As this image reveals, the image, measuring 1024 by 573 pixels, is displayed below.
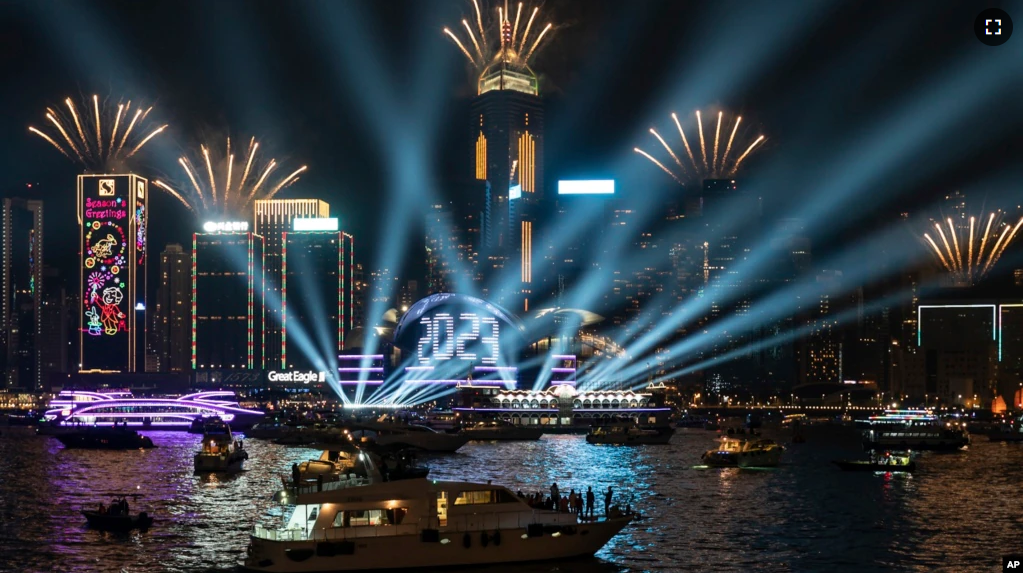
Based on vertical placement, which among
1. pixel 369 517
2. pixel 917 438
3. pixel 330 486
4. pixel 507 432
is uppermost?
pixel 330 486

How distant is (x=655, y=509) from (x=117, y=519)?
28413 millimetres

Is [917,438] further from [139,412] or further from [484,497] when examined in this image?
[139,412]

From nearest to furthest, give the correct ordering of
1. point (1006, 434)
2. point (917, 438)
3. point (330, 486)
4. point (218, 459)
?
point (330, 486) → point (218, 459) → point (917, 438) → point (1006, 434)

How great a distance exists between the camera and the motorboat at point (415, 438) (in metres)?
122

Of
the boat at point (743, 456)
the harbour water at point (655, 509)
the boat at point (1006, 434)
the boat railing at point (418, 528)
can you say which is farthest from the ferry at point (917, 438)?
the boat railing at point (418, 528)

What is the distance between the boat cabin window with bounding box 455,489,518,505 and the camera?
47.3 m

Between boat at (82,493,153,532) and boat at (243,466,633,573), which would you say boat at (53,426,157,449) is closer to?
boat at (82,493,153,532)

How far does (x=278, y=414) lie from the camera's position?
19338cm

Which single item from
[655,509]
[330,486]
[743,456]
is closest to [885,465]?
[743,456]

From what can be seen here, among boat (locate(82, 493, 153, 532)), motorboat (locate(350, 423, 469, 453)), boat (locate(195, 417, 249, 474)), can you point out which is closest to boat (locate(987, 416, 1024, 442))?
motorboat (locate(350, 423, 469, 453))

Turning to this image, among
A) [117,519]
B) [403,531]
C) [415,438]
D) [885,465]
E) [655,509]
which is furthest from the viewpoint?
[415,438]

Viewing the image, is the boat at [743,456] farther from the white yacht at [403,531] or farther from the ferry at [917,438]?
the white yacht at [403,531]

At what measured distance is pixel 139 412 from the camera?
574 feet

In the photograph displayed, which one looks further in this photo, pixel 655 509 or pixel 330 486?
pixel 655 509
